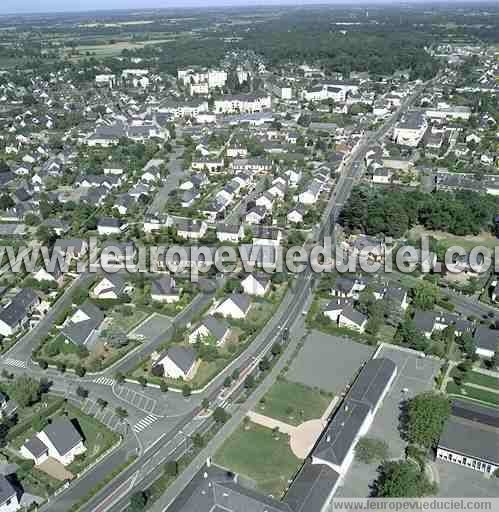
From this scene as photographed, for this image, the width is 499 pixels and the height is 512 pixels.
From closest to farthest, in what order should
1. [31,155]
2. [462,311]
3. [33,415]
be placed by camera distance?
[33,415], [462,311], [31,155]

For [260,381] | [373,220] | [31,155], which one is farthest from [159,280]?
[31,155]

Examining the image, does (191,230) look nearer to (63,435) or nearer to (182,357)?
(182,357)

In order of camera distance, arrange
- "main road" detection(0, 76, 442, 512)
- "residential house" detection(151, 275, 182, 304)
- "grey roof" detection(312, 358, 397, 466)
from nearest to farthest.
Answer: "main road" detection(0, 76, 442, 512) → "grey roof" detection(312, 358, 397, 466) → "residential house" detection(151, 275, 182, 304)

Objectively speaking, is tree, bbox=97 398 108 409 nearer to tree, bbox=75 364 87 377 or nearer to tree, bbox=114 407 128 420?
tree, bbox=114 407 128 420

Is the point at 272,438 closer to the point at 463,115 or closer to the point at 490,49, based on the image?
the point at 463,115

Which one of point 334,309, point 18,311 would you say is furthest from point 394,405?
point 18,311

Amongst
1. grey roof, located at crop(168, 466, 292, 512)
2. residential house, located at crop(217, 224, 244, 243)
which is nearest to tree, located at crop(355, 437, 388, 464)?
grey roof, located at crop(168, 466, 292, 512)

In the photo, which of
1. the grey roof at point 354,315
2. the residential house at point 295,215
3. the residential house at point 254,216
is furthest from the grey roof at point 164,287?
the residential house at point 295,215
